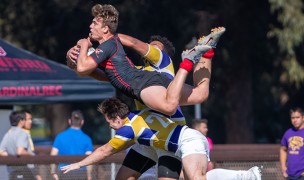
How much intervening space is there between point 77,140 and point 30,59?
6.41 ft

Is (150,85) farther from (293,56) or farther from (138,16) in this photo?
(138,16)

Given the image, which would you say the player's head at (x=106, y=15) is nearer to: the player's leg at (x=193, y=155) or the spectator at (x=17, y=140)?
the player's leg at (x=193, y=155)

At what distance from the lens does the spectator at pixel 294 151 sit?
13023 mm

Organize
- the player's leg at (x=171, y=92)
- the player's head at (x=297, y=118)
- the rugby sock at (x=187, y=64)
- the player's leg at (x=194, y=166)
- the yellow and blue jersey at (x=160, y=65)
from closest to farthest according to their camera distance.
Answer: the player's leg at (x=171, y=92), the rugby sock at (x=187, y=64), the player's leg at (x=194, y=166), the yellow and blue jersey at (x=160, y=65), the player's head at (x=297, y=118)

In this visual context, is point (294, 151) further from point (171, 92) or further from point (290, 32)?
point (290, 32)

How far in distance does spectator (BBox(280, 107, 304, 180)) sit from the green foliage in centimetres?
879

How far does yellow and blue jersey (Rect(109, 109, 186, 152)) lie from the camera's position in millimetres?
8641

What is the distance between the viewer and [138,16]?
26469mm

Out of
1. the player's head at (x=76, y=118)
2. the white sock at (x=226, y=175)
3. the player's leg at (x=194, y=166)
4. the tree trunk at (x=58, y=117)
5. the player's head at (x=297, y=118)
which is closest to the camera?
the player's leg at (x=194, y=166)

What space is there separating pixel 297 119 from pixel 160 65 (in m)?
4.62

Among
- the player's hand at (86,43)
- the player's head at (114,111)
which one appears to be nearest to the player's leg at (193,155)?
the player's head at (114,111)

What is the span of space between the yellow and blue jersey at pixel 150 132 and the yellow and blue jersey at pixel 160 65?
0.14 metres

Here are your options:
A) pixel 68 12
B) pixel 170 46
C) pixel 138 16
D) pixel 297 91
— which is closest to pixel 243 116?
pixel 297 91

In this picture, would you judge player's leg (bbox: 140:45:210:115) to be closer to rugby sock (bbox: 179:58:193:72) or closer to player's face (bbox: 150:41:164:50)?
rugby sock (bbox: 179:58:193:72)
